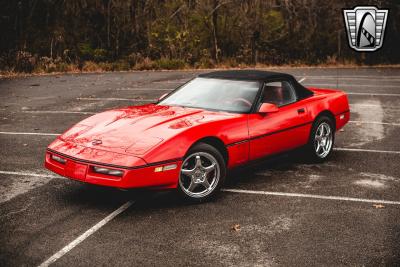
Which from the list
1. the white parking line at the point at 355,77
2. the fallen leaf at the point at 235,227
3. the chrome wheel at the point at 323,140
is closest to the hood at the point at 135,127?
the fallen leaf at the point at 235,227

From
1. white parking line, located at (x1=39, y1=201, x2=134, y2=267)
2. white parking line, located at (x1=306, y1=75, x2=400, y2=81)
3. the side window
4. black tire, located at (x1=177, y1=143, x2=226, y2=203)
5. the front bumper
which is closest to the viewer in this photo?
white parking line, located at (x1=39, y1=201, x2=134, y2=267)

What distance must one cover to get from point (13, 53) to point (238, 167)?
2005 cm

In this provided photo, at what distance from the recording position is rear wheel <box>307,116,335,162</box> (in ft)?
23.9

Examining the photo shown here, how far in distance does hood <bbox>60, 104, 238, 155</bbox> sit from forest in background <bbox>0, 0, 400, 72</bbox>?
65.7 feet

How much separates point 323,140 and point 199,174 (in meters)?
2.68

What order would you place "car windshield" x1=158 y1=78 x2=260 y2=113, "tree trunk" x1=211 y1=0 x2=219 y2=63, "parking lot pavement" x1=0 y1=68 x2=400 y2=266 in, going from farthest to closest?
"tree trunk" x1=211 y1=0 x2=219 y2=63, "car windshield" x1=158 y1=78 x2=260 y2=113, "parking lot pavement" x1=0 y1=68 x2=400 y2=266

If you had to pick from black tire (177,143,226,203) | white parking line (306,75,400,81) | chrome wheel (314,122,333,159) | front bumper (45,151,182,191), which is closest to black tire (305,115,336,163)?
chrome wheel (314,122,333,159)

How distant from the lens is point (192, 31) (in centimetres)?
2920

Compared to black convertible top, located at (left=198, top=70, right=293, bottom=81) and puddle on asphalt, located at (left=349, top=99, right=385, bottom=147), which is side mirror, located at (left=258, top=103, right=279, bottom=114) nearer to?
black convertible top, located at (left=198, top=70, right=293, bottom=81)

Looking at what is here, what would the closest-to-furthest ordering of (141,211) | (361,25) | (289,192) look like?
(141,211)
(289,192)
(361,25)

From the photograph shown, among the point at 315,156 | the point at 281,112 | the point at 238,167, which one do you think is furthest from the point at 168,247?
the point at 315,156

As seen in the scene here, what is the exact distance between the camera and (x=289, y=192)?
19.9 ft

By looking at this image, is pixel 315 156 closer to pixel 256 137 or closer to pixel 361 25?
pixel 256 137

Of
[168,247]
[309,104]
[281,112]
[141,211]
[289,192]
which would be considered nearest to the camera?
[168,247]
